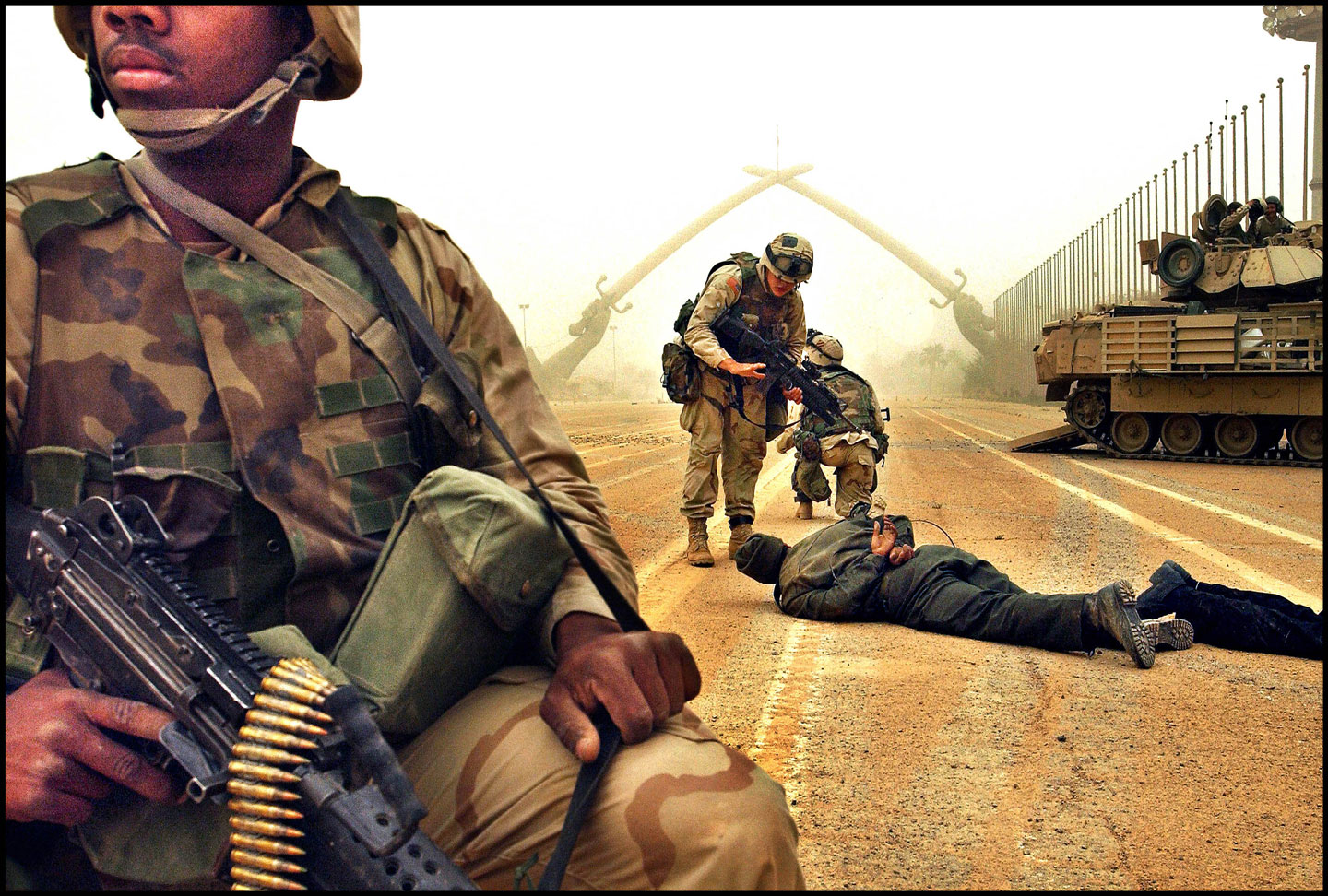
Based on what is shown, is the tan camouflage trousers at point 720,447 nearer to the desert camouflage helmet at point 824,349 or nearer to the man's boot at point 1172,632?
the desert camouflage helmet at point 824,349

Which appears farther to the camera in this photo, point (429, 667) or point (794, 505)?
point (794, 505)

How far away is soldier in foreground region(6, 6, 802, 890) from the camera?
1329 mm

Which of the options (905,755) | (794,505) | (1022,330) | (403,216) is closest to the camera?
(403,216)

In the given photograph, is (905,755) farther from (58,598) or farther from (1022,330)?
(1022,330)

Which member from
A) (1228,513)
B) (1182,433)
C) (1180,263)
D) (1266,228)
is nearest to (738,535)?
(1228,513)

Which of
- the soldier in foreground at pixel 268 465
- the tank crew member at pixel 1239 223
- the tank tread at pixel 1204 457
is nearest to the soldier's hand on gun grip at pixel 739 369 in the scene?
the soldier in foreground at pixel 268 465

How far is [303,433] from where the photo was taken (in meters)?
1.60

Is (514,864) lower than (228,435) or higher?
lower

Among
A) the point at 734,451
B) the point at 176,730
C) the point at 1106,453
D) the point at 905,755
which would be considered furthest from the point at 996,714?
the point at 1106,453

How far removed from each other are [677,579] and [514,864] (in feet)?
18.1

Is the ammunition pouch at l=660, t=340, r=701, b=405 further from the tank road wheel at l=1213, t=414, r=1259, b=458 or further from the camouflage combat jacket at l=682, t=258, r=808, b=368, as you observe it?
the tank road wheel at l=1213, t=414, r=1259, b=458

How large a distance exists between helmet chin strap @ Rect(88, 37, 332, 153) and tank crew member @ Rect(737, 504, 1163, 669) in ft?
13.1

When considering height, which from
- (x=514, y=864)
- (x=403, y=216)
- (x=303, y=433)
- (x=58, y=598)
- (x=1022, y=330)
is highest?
(x=403, y=216)

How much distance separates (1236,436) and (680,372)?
443 inches
